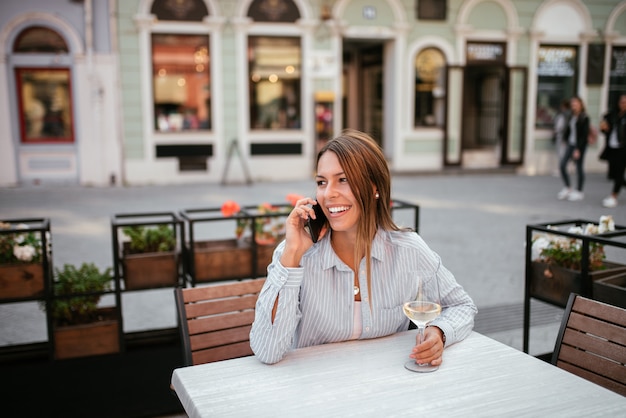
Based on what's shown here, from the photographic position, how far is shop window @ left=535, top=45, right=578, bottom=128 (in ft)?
52.2

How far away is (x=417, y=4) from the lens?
49.0 feet

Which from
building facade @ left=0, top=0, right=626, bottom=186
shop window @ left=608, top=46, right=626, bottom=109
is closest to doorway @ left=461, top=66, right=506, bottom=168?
building facade @ left=0, top=0, right=626, bottom=186

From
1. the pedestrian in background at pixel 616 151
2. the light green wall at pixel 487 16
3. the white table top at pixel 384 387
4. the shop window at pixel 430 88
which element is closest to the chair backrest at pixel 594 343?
the white table top at pixel 384 387

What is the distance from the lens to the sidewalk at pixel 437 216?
5.21 meters

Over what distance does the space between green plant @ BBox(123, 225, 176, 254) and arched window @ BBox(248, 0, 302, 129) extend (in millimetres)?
10412

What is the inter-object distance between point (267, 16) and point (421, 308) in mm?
12929

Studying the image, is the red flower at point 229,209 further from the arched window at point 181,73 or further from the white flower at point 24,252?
the arched window at point 181,73

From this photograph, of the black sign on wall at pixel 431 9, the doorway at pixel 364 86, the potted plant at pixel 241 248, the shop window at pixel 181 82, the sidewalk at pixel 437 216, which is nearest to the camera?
the potted plant at pixel 241 248

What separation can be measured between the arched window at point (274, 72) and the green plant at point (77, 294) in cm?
1070

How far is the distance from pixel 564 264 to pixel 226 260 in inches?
85.6

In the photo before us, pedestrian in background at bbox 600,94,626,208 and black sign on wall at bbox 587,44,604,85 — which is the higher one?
black sign on wall at bbox 587,44,604,85

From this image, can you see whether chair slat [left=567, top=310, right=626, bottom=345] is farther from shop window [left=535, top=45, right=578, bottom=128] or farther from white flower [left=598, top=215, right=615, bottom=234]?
shop window [left=535, top=45, right=578, bottom=128]

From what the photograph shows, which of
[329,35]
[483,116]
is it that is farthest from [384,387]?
[483,116]

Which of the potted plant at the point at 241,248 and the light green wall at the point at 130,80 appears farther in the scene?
the light green wall at the point at 130,80
